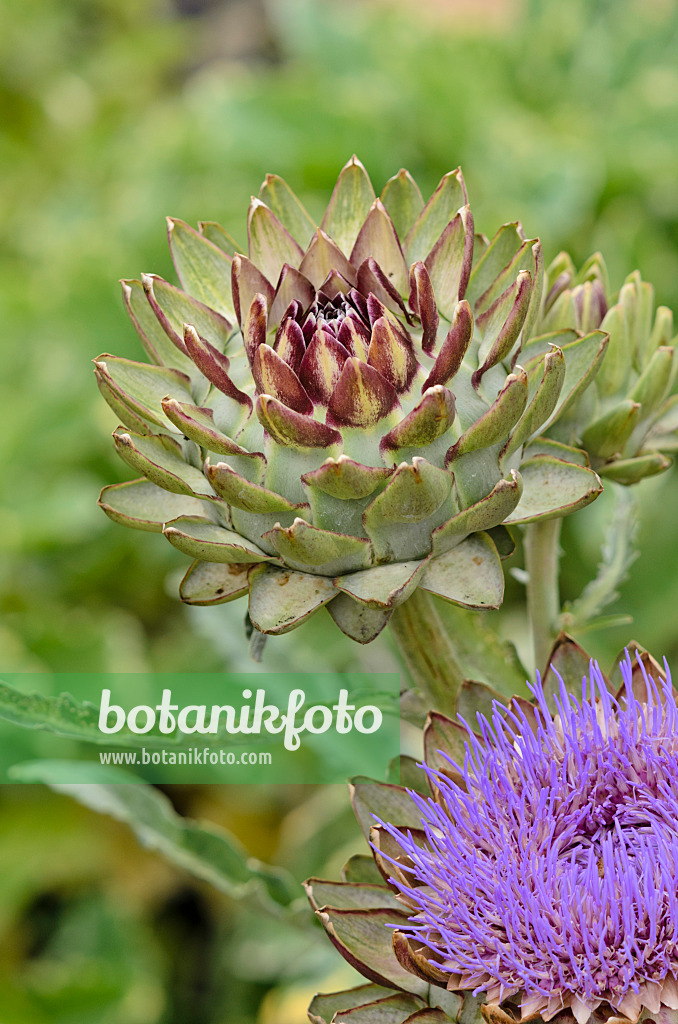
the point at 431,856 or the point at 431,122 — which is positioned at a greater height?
the point at 431,122

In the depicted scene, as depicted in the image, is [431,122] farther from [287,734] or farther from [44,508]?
[287,734]

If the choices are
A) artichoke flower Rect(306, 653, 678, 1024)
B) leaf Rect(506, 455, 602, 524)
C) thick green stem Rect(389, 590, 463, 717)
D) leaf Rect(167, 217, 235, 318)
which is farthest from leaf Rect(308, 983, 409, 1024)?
leaf Rect(167, 217, 235, 318)

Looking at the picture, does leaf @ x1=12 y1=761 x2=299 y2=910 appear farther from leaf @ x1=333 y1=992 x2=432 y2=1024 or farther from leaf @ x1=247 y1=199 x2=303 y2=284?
leaf @ x1=247 y1=199 x2=303 y2=284

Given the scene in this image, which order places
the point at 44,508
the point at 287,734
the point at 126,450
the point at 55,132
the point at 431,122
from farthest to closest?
the point at 55,132 → the point at 431,122 → the point at 44,508 → the point at 287,734 → the point at 126,450

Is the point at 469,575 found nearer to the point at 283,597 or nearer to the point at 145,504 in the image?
the point at 283,597

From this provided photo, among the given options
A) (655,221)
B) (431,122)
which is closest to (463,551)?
(655,221)

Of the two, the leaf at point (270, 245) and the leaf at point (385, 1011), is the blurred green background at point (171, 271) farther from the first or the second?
the leaf at point (270, 245)
